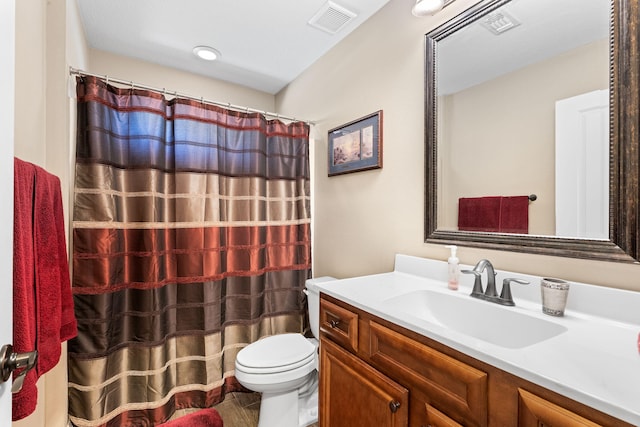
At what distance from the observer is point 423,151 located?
1.44 meters

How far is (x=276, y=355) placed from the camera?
1578 millimetres

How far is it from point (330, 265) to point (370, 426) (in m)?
1.19

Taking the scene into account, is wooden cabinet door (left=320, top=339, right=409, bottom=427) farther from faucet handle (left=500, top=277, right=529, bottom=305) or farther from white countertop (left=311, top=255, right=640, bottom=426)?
faucet handle (left=500, top=277, right=529, bottom=305)

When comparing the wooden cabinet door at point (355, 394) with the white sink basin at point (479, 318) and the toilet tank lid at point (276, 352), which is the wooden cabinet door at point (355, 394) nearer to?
the white sink basin at point (479, 318)

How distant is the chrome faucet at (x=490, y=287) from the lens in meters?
1.02

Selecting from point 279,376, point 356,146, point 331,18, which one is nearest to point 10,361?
point 279,376

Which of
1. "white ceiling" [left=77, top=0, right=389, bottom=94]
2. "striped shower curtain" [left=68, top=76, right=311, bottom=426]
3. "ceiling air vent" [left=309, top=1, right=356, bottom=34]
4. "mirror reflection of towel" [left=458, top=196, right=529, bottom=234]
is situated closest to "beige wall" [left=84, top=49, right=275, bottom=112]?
"white ceiling" [left=77, top=0, right=389, bottom=94]

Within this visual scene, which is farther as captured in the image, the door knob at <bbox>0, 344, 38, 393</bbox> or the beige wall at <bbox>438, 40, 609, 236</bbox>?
the beige wall at <bbox>438, 40, 609, 236</bbox>

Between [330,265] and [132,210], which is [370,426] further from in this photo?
[132,210]

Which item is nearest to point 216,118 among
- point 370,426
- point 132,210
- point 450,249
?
point 132,210

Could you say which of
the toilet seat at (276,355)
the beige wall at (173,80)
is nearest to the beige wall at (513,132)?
the toilet seat at (276,355)

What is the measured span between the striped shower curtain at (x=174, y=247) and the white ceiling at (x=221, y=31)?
1.70 feet

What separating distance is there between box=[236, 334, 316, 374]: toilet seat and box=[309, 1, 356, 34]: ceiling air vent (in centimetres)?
200

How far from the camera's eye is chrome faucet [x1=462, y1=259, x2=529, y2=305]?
1022 mm
